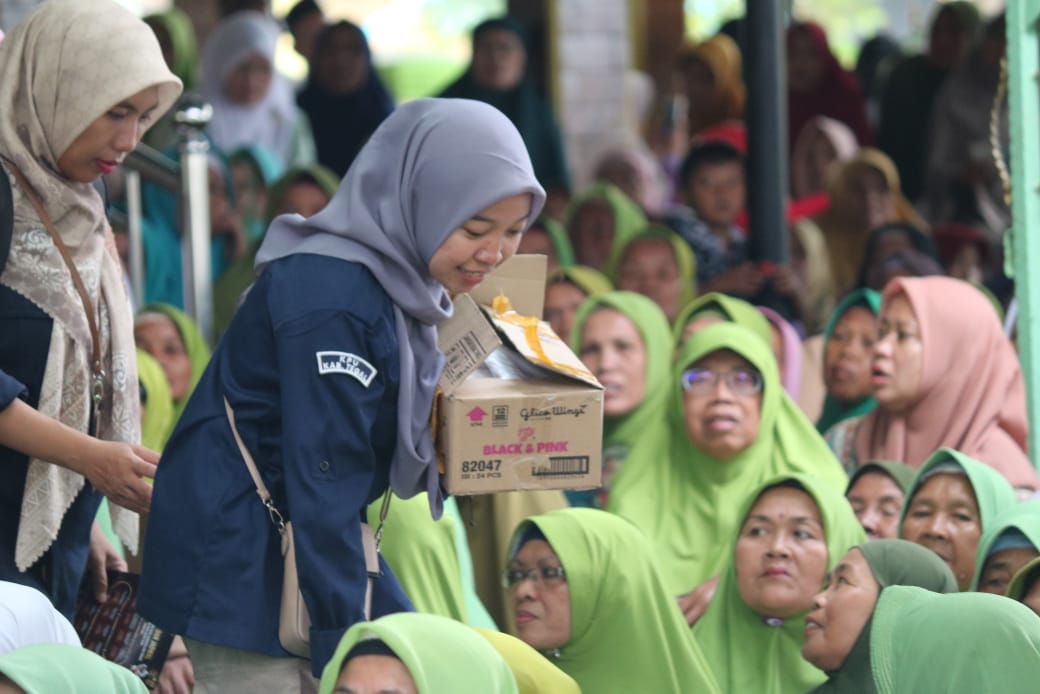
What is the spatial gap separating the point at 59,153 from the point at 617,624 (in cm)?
181

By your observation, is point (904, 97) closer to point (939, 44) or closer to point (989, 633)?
point (939, 44)

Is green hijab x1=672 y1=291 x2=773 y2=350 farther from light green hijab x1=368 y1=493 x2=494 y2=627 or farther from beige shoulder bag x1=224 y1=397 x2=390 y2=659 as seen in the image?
beige shoulder bag x1=224 y1=397 x2=390 y2=659

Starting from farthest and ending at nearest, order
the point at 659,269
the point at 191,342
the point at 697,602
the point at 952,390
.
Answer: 1. the point at 659,269
2. the point at 191,342
3. the point at 952,390
4. the point at 697,602

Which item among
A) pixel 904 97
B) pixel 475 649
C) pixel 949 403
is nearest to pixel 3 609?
pixel 475 649

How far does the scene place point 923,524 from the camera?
207 inches

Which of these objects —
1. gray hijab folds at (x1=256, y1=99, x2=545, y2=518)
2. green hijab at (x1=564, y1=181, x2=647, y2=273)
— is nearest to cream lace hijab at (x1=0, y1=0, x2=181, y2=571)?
gray hijab folds at (x1=256, y1=99, x2=545, y2=518)

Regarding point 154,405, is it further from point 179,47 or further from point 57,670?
point 179,47

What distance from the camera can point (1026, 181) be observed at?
5.87 metres

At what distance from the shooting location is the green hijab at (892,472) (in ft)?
18.5

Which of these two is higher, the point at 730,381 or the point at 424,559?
the point at 730,381

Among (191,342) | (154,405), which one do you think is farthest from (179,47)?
(154,405)

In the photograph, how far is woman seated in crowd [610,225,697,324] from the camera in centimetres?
835

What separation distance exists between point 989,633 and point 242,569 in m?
1.35

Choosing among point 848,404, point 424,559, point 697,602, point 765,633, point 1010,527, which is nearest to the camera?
point 1010,527
